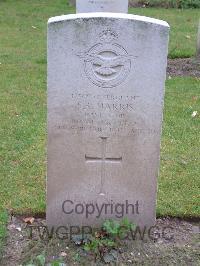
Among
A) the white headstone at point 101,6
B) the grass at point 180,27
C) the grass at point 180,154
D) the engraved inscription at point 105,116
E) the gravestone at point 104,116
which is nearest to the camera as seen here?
the gravestone at point 104,116

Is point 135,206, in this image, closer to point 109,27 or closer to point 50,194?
point 50,194

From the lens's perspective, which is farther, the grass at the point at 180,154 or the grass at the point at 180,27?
the grass at the point at 180,27

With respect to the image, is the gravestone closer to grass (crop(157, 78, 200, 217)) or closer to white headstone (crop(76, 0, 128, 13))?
grass (crop(157, 78, 200, 217))

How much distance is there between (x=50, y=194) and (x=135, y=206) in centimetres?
63

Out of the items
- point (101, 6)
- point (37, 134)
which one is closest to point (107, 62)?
point (37, 134)

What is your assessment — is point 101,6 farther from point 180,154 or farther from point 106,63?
point 106,63

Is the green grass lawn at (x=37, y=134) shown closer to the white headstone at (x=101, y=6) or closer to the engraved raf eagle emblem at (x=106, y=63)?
the white headstone at (x=101, y=6)

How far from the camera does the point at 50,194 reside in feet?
13.1

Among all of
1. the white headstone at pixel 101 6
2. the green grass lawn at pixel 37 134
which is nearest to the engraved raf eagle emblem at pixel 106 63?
the green grass lawn at pixel 37 134

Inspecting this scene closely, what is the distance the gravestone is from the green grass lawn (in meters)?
0.56

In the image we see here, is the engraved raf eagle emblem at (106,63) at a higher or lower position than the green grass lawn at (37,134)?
higher

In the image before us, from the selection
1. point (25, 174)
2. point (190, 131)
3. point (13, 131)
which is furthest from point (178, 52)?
point (25, 174)

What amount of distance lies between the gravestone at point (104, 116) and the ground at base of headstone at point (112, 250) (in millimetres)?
173

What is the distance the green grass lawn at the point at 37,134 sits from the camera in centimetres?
468
